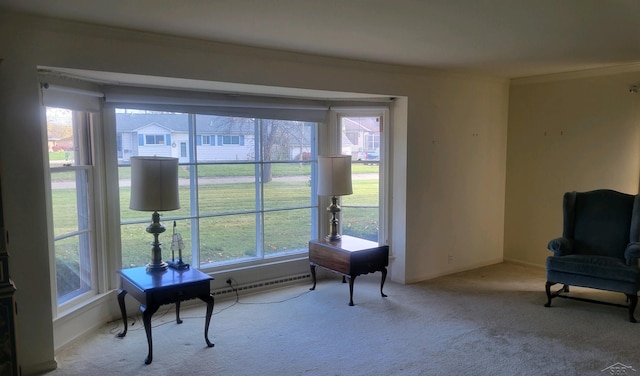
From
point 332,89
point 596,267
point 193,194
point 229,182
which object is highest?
point 332,89

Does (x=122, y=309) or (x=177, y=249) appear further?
(x=177, y=249)

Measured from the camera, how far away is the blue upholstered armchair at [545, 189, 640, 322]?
3.89 meters

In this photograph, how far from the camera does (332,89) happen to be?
4207 millimetres

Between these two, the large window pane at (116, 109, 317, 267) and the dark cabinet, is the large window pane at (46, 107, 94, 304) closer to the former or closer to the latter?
the large window pane at (116, 109, 317, 267)

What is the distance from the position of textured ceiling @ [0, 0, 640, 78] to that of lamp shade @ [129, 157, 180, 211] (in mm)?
924

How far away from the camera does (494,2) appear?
2.56m

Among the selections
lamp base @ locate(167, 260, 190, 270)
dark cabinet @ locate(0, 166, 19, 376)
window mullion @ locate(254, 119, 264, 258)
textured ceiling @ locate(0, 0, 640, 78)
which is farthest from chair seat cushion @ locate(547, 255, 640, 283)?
dark cabinet @ locate(0, 166, 19, 376)

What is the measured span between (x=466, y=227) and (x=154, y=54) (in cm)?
391

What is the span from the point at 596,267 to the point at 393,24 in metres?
2.80

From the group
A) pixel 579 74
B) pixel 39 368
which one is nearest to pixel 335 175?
pixel 39 368

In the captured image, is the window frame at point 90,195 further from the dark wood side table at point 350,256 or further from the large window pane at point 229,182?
the dark wood side table at point 350,256

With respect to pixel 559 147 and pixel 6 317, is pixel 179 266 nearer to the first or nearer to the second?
pixel 6 317

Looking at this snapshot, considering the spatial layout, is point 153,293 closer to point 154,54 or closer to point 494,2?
point 154,54

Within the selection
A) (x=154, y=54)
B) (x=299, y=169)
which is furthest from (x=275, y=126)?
(x=154, y=54)
